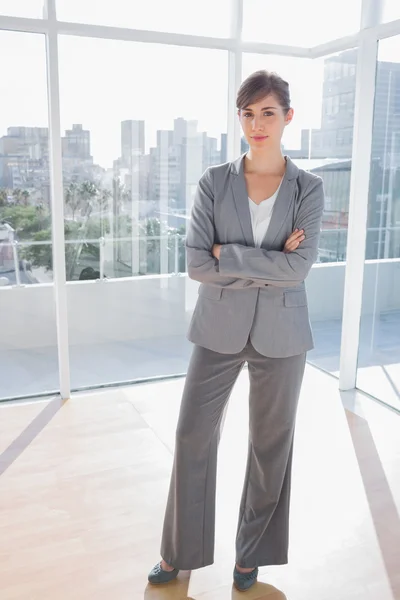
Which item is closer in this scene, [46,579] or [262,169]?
[262,169]

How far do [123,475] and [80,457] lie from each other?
296mm

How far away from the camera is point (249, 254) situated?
193 cm

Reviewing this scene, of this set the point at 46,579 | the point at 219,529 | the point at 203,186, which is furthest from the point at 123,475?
the point at 203,186

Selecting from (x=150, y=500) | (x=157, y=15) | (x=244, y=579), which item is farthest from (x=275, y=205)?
(x=157, y=15)

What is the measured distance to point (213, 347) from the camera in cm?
198

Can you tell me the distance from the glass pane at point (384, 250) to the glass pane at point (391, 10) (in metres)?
0.11

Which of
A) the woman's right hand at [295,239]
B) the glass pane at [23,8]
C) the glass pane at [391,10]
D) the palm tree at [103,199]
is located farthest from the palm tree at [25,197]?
the glass pane at [391,10]

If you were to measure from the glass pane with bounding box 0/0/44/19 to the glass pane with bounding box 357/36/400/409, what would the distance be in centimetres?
200

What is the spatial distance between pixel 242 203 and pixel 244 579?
1284 millimetres

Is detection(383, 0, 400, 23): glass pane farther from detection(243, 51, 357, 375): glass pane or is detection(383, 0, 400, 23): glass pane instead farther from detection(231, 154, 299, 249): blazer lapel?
detection(231, 154, 299, 249): blazer lapel

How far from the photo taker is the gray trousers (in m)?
2.01

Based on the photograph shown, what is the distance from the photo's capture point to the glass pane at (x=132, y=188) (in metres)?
3.76

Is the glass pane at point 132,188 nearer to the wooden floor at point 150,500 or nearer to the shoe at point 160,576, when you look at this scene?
the wooden floor at point 150,500

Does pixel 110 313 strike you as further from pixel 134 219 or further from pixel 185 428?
pixel 185 428
